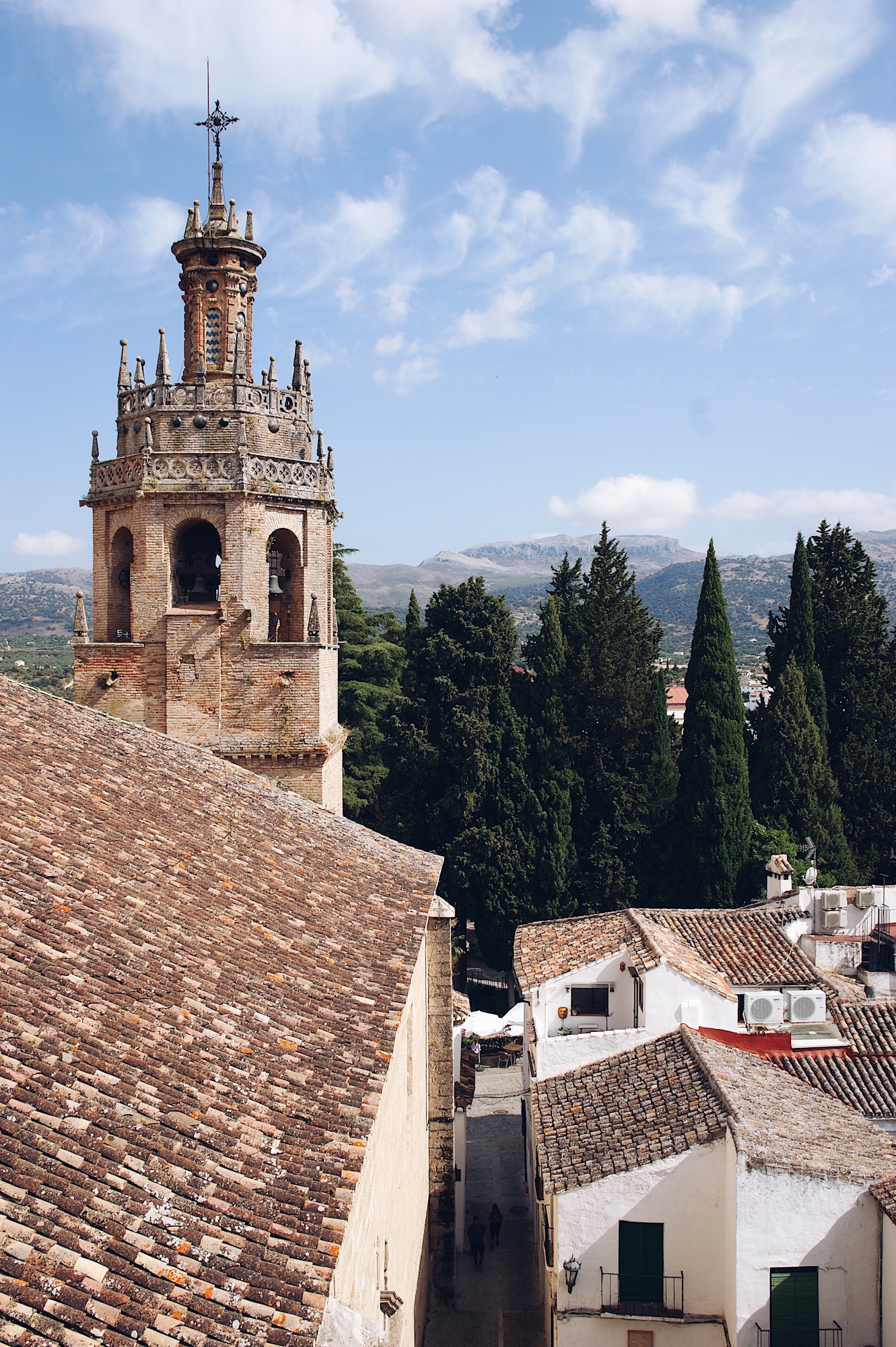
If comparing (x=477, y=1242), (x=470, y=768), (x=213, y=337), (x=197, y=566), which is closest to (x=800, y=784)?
(x=470, y=768)

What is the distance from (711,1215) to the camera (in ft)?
42.7

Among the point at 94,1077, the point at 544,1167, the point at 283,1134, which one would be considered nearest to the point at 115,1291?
the point at 94,1077

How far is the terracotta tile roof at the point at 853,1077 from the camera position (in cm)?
1603

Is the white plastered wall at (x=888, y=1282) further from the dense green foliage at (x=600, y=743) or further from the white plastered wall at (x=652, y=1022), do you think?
the dense green foliage at (x=600, y=743)

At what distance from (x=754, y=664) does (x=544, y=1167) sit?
158 m

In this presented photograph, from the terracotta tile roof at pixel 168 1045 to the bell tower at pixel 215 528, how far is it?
13.1 ft

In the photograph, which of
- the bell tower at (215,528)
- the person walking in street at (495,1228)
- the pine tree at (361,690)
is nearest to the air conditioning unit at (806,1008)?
the person walking in street at (495,1228)

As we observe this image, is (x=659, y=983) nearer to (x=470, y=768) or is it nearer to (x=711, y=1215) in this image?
(x=711, y=1215)

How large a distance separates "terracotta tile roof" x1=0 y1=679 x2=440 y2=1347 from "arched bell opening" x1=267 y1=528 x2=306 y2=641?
5648 millimetres

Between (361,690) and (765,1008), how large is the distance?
2014 cm

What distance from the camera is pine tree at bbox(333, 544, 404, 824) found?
34625 millimetres

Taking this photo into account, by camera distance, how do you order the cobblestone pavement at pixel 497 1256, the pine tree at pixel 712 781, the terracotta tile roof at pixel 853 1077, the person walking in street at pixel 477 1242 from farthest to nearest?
the pine tree at pixel 712 781, the person walking in street at pixel 477 1242, the terracotta tile roof at pixel 853 1077, the cobblestone pavement at pixel 497 1256

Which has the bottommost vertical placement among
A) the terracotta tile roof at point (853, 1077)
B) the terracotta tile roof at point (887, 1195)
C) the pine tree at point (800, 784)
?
the terracotta tile roof at point (853, 1077)

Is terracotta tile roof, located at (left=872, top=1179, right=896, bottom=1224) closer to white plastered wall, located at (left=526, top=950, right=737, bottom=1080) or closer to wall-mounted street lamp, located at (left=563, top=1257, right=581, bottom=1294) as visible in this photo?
wall-mounted street lamp, located at (left=563, top=1257, right=581, bottom=1294)
